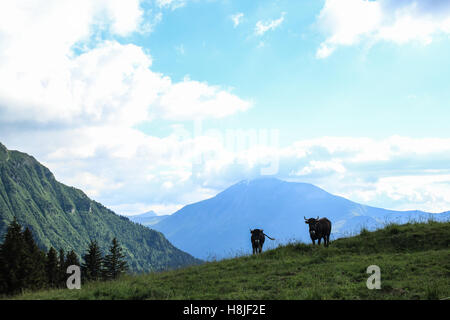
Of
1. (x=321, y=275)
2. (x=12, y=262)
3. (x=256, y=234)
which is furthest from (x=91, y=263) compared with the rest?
(x=321, y=275)

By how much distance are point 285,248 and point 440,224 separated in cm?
1106

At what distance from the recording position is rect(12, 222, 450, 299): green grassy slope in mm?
12469

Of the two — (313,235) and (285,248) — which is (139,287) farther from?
(313,235)

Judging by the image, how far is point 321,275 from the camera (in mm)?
15156

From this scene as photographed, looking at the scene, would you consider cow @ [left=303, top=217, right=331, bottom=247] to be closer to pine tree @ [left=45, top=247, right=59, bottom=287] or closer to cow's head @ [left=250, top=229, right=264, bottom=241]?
cow's head @ [left=250, top=229, right=264, bottom=241]

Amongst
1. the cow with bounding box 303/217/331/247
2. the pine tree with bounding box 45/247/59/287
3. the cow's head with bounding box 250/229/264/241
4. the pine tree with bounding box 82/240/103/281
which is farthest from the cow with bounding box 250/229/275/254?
the pine tree with bounding box 82/240/103/281

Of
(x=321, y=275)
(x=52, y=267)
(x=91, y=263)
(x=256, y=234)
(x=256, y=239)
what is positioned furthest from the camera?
(x=91, y=263)

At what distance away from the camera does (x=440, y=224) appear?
2359 centimetres

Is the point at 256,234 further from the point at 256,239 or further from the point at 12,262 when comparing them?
the point at 12,262

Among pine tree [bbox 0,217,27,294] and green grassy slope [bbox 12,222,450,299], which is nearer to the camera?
green grassy slope [bbox 12,222,450,299]

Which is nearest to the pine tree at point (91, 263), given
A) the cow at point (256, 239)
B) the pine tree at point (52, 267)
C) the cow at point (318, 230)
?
the pine tree at point (52, 267)

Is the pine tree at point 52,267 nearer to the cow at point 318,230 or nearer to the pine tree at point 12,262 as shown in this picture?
the pine tree at point 12,262

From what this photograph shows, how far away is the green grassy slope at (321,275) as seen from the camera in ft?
40.9
